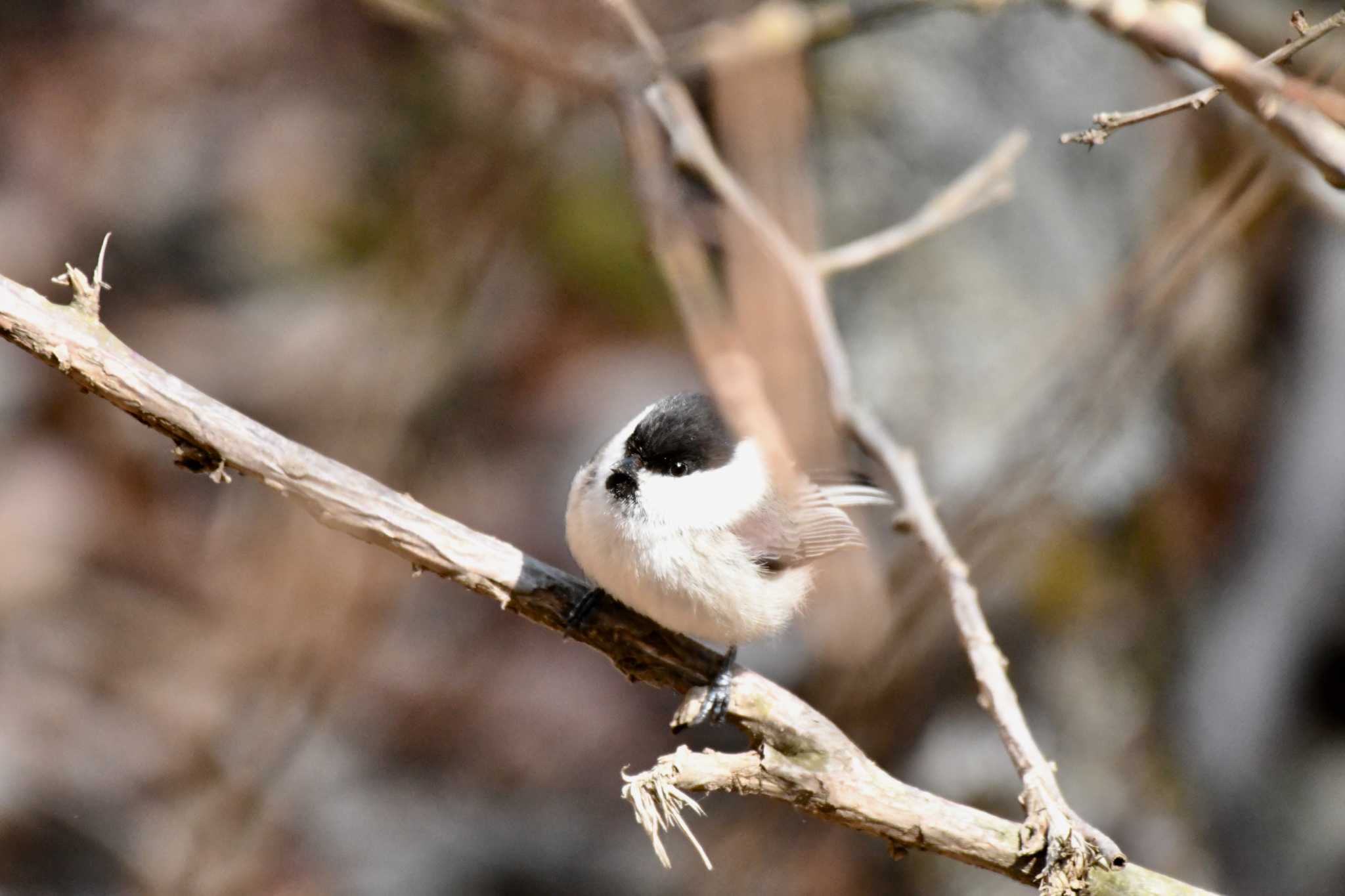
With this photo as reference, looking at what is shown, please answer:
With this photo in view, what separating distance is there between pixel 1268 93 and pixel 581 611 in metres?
1.21

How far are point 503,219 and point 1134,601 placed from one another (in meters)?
2.83

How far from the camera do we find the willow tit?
1999 millimetres

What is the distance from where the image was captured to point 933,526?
6.86 ft

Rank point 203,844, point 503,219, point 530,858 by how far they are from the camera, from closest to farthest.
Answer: point 503,219, point 203,844, point 530,858

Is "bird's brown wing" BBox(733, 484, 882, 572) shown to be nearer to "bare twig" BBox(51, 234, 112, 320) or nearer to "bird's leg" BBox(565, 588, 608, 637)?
"bird's leg" BBox(565, 588, 608, 637)

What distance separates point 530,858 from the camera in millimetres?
3857

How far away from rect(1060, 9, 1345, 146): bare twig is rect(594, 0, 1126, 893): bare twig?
84 cm

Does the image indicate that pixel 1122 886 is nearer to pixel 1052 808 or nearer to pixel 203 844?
pixel 1052 808

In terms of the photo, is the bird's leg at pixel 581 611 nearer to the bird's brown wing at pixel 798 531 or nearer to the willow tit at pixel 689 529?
the willow tit at pixel 689 529

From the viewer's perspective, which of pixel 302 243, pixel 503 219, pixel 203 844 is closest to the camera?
pixel 503 219

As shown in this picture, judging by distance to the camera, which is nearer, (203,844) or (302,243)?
(203,844)

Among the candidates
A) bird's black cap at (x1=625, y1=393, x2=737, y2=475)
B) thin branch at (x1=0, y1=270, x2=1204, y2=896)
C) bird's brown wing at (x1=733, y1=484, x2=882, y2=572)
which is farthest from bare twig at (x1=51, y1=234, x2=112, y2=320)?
bird's brown wing at (x1=733, y1=484, x2=882, y2=572)

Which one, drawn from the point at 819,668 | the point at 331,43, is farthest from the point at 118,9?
the point at 819,668

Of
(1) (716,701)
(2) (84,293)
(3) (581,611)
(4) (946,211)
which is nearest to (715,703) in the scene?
(1) (716,701)
